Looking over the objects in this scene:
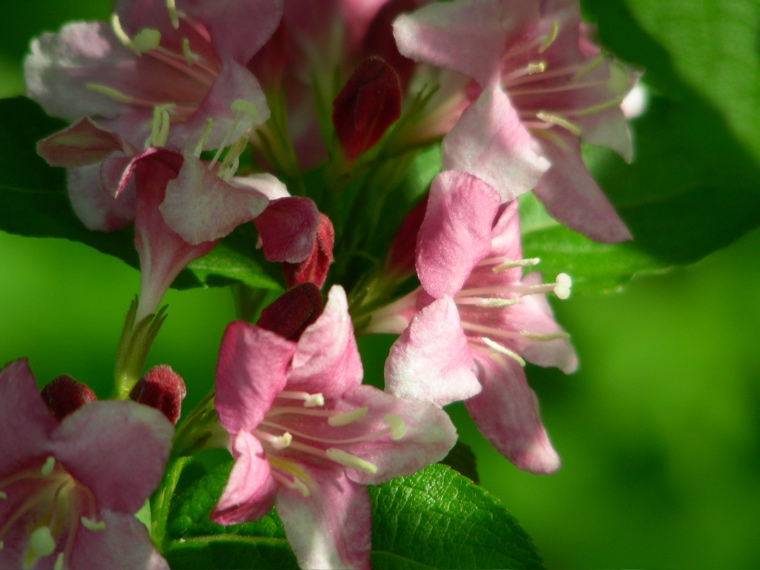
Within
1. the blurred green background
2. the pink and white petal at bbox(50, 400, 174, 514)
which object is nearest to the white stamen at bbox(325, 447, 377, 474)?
the pink and white petal at bbox(50, 400, 174, 514)

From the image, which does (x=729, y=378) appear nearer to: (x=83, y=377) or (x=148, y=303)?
(x=83, y=377)

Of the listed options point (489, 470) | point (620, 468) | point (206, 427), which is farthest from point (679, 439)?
point (206, 427)

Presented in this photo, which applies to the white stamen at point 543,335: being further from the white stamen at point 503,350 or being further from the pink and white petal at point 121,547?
the pink and white petal at point 121,547

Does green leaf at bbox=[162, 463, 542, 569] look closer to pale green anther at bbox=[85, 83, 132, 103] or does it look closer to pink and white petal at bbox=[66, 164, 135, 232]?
pink and white petal at bbox=[66, 164, 135, 232]

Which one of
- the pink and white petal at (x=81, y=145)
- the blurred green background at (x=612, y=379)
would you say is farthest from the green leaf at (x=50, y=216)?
the blurred green background at (x=612, y=379)

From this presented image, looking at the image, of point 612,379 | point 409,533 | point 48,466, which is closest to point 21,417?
point 48,466
